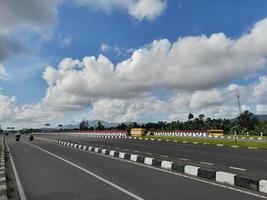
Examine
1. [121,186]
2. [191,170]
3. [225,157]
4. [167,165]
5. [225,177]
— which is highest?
[225,157]

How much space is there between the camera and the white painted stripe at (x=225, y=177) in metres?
11.3

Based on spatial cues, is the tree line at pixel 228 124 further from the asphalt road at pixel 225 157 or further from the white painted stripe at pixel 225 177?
the white painted stripe at pixel 225 177

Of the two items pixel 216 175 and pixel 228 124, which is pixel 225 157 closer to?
pixel 216 175

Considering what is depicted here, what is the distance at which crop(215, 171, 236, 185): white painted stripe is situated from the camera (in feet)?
37.1

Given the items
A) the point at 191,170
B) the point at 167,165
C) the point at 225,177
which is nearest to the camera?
the point at 225,177

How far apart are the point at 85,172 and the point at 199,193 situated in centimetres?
611

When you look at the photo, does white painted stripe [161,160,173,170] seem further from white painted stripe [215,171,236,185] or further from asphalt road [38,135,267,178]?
white painted stripe [215,171,236,185]

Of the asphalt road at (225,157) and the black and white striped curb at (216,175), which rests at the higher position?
the asphalt road at (225,157)

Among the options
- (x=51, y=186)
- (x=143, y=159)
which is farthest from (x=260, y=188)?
(x=143, y=159)

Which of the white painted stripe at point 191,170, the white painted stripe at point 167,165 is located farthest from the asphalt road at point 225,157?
the white painted stripe at point 167,165

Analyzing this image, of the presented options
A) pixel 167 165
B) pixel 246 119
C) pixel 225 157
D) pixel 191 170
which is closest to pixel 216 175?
pixel 191 170

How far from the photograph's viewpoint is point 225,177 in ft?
38.2

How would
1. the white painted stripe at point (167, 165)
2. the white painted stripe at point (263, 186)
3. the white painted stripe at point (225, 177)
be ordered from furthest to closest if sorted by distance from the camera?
1. the white painted stripe at point (167, 165)
2. the white painted stripe at point (225, 177)
3. the white painted stripe at point (263, 186)

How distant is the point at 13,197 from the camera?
10039mm
